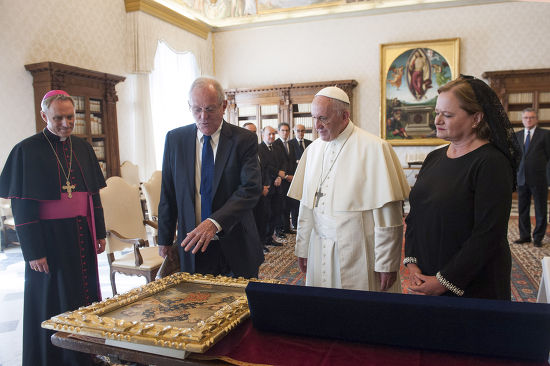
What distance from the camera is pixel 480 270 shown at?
1825 mm

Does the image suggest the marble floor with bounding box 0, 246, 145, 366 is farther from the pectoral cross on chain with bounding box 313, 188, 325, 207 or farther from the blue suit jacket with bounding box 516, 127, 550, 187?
the blue suit jacket with bounding box 516, 127, 550, 187

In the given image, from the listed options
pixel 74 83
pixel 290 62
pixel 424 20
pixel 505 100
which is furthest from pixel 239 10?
pixel 505 100

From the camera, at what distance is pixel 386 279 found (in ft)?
8.13

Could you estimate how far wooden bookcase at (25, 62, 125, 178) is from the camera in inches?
276

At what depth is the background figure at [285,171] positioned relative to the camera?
315 inches

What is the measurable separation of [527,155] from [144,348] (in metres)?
7.12

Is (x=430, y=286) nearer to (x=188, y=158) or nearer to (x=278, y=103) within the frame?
(x=188, y=158)

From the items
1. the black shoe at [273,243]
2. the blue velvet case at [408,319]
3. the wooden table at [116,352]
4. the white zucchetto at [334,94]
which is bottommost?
the black shoe at [273,243]

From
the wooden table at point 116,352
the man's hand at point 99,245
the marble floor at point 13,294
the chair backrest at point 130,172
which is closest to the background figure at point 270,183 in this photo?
the marble floor at point 13,294

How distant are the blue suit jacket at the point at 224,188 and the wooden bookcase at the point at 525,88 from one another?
9.83m

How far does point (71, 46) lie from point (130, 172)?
8.65ft

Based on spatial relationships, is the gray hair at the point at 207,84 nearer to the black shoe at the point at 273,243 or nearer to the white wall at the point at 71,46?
the black shoe at the point at 273,243

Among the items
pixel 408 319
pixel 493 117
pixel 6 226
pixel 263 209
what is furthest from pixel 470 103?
pixel 6 226

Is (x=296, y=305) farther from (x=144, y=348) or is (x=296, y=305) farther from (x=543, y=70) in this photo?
(x=543, y=70)
